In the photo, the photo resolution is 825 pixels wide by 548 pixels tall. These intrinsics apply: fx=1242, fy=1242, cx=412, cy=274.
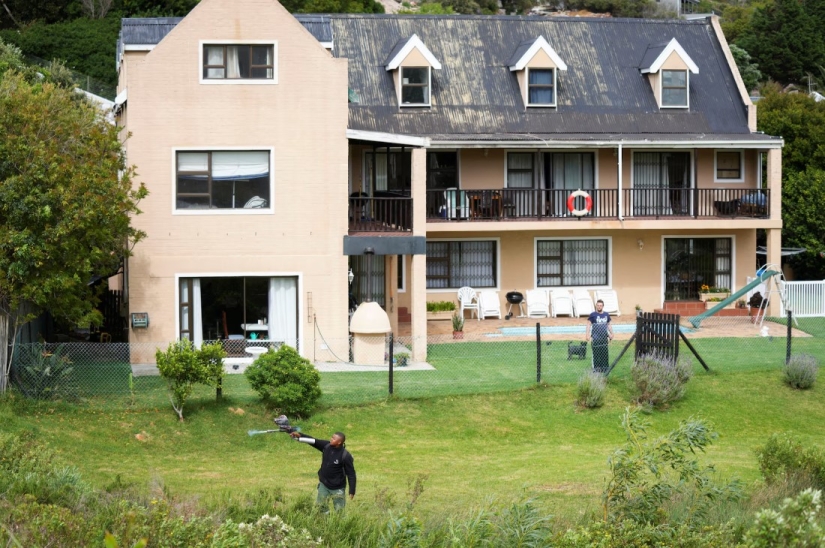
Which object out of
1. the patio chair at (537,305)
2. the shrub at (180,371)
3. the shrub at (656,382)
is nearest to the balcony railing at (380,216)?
the patio chair at (537,305)

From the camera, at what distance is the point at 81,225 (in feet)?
67.8

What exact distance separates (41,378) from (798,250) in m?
24.4

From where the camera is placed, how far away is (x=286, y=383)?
2073cm

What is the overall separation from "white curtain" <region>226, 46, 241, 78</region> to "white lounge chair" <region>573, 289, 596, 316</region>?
1201 cm

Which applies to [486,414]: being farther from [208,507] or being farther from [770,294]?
[770,294]

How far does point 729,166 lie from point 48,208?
70.7 feet

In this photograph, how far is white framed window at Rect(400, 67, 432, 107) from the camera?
3359 centimetres

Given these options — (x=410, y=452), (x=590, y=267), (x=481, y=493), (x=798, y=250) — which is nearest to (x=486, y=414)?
(x=410, y=452)

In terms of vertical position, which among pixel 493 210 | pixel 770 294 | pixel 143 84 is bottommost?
pixel 770 294

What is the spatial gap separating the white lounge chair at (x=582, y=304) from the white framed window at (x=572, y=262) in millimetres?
651

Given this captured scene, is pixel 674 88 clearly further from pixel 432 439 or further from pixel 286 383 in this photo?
pixel 286 383

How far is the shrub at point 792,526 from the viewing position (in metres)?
10.1

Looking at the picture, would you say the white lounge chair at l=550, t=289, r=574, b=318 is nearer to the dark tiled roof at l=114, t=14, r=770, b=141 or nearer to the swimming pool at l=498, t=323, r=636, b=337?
the swimming pool at l=498, t=323, r=636, b=337

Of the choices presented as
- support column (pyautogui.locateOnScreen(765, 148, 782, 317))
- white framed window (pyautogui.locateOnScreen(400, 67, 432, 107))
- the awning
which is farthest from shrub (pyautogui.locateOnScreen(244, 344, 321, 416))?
the awning
